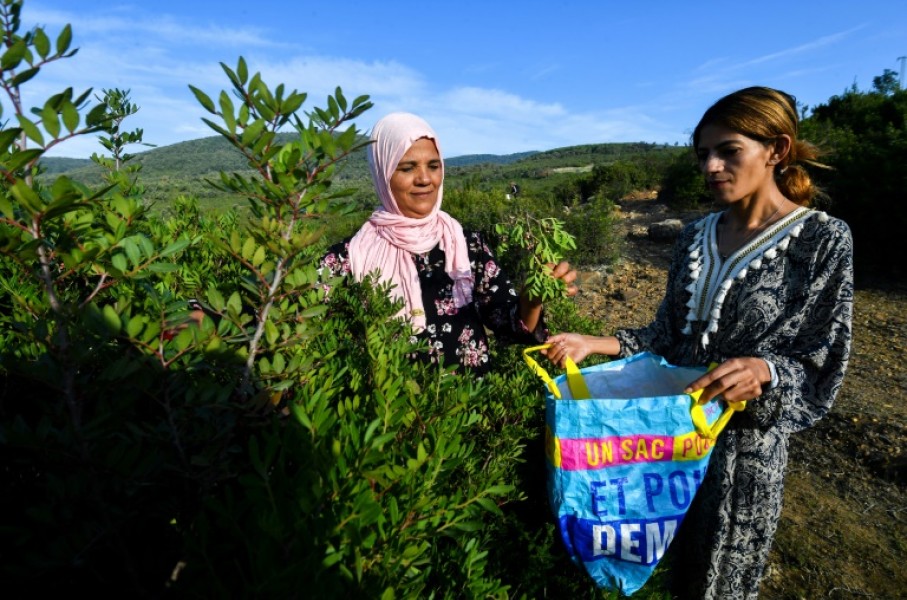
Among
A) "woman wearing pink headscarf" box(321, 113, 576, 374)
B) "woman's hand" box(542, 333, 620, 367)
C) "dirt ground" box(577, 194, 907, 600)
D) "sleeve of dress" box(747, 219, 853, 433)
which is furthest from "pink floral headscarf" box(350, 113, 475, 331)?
"dirt ground" box(577, 194, 907, 600)

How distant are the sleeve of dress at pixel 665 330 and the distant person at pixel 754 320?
7 cm

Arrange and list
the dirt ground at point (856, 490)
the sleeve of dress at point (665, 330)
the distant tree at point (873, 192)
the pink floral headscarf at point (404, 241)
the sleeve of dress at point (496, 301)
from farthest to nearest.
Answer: the distant tree at point (873, 192) → the dirt ground at point (856, 490) → the pink floral headscarf at point (404, 241) → the sleeve of dress at point (496, 301) → the sleeve of dress at point (665, 330)

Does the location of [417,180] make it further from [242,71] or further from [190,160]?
[190,160]

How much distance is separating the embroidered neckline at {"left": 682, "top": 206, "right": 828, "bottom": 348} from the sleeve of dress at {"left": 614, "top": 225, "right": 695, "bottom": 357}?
0.22 ft

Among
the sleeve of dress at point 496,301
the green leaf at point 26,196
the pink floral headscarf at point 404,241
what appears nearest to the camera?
the green leaf at point 26,196

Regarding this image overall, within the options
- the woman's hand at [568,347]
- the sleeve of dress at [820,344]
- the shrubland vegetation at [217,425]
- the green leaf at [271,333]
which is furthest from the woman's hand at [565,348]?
the green leaf at [271,333]

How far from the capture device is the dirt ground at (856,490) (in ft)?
9.93

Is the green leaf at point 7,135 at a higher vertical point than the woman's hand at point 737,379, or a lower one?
higher

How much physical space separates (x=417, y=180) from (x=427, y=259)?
1.24ft

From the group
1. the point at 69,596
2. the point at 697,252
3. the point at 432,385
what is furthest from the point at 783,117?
the point at 69,596

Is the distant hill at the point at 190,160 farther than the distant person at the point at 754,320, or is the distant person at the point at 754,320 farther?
the distant hill at the point at 190,160

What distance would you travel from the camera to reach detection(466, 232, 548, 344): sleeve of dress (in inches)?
92.2

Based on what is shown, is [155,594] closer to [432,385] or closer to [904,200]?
[432,385]

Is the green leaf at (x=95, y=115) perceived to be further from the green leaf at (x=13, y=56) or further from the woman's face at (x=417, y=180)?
the woman's face at (x=417, y=180)
